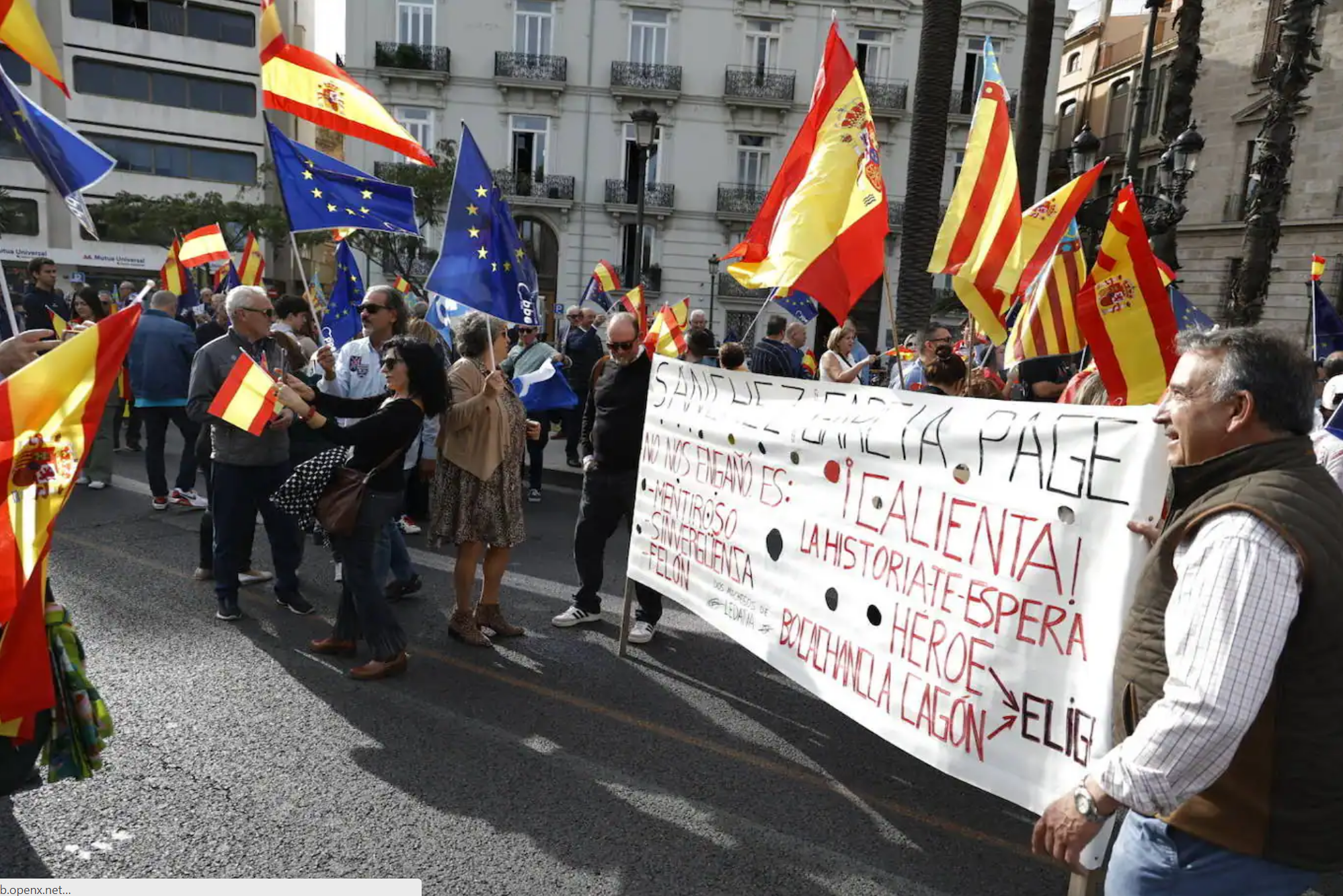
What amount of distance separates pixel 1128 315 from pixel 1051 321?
1826 millimetres

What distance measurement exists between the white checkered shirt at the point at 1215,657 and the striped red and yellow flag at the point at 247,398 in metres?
3.70

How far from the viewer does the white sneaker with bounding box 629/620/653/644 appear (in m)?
4.73

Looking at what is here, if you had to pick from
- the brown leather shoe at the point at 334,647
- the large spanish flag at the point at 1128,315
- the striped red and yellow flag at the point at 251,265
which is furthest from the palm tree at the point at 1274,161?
the striped red and yellow flag at the point at 251,265

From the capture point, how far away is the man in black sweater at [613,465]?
490 cm

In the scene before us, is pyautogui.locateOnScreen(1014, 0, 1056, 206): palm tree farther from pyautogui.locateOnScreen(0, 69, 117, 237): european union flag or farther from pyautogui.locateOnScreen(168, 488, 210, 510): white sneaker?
pyautogui.locateOnScreen(0, 69, 117, 237): european union flag

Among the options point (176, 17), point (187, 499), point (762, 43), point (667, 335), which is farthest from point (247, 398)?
point (176, 17)

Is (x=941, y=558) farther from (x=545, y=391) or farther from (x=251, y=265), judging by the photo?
(x=251, y=265)

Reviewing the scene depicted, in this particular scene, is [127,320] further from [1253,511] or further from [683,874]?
[1253,511]

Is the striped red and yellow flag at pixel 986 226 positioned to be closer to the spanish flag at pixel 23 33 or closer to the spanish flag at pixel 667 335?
the spanish flag at pixel 667 335

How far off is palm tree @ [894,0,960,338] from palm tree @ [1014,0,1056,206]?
150 centimetres

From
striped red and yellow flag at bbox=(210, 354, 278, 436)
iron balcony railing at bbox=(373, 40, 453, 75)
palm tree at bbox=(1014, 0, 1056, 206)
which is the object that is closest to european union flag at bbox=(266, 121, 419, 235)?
striped red and yellow flag at bbox=(210, 354, 278, 436)

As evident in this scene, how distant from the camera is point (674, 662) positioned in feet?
14.9

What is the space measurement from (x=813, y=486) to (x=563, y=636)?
7.05 feet

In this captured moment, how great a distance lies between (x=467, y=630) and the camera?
15.3 feet
